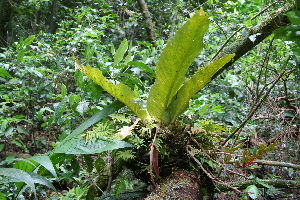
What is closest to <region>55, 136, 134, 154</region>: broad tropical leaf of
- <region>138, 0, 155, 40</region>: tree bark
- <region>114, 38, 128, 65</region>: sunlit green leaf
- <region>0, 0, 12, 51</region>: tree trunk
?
<region>114, 38, 128, 65</region>: sunlit green leaf

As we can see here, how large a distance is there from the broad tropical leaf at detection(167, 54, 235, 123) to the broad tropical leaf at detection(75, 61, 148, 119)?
14 centimetres

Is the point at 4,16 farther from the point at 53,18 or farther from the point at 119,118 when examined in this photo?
the point at 119,118

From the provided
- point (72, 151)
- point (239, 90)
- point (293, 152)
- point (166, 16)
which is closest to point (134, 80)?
point (72, 151)

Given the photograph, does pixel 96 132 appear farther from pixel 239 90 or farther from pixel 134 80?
pixel 239 90

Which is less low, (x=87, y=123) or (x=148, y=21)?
(x=148, y=21)

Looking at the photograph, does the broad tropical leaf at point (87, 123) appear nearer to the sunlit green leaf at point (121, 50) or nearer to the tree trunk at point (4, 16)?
the sunlit green leaf at point (121, 50)

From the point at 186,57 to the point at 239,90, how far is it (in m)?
2.20

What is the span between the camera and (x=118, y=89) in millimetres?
992

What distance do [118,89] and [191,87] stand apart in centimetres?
32

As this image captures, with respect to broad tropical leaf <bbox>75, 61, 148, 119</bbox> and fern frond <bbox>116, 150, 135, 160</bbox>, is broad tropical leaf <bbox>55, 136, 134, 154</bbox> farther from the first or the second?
broad tropical leaf <bbox>75, 61, 148, 119</bbox>

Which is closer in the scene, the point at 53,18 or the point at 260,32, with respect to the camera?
the point at 260,32

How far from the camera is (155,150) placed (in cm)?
87

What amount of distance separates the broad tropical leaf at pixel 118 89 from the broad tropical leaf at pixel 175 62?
0.05m

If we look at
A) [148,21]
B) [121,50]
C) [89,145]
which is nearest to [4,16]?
[148,21]
